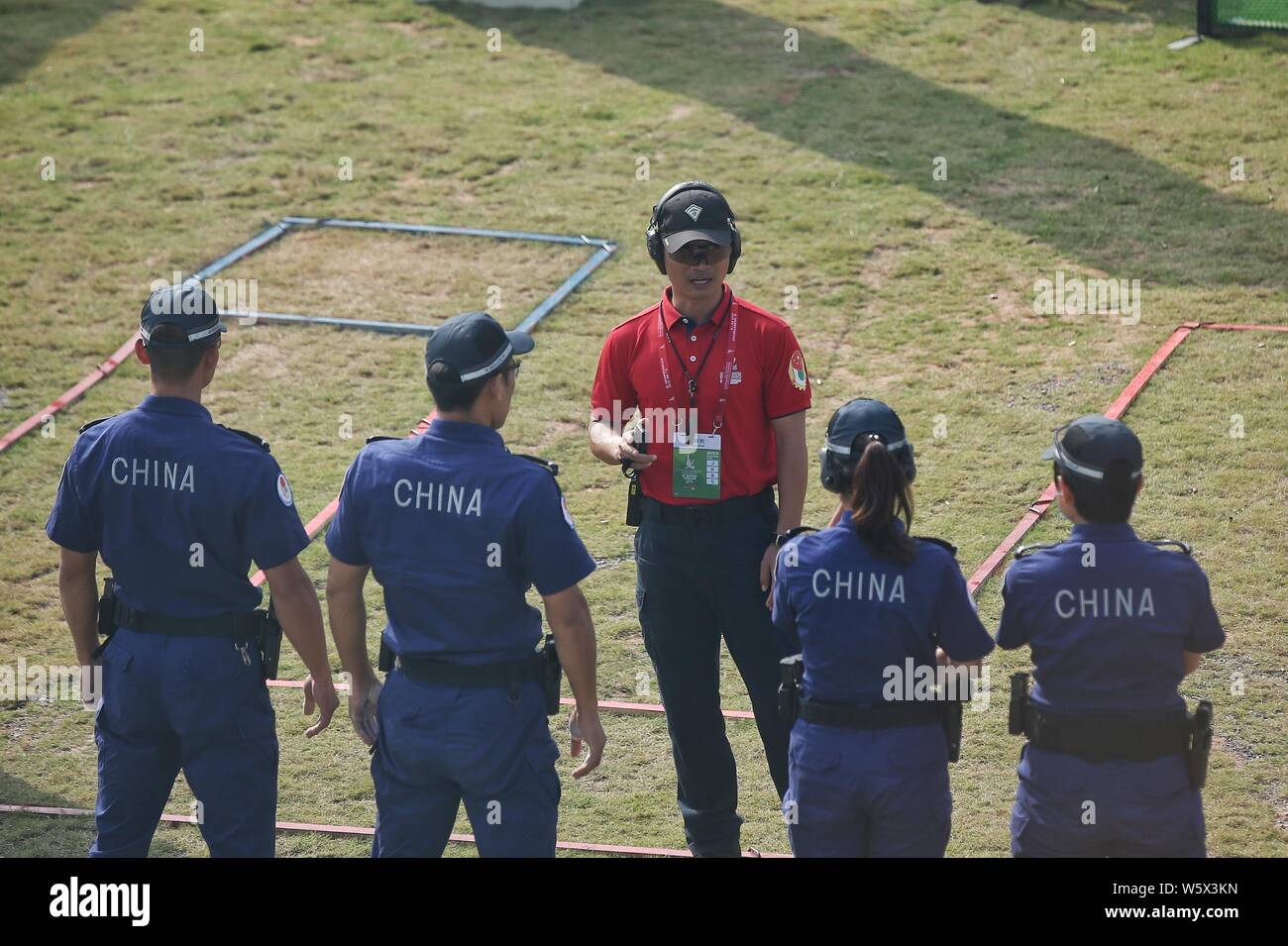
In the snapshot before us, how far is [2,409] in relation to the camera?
1075 cm

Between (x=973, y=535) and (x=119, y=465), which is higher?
(x=119, y=465)

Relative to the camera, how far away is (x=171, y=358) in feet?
17.3

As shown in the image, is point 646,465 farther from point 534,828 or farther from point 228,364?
point 228,364

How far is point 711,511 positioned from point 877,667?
4.27 feet

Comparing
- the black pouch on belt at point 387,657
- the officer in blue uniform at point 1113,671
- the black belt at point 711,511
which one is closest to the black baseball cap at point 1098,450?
the officer in blue uniform at point 1113,671

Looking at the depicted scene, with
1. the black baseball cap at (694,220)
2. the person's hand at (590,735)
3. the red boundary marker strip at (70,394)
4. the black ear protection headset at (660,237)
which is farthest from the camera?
the red boundary marker strip at (70,394)

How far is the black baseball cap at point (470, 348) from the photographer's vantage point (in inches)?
191

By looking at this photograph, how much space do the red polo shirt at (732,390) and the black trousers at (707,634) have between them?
11 cm

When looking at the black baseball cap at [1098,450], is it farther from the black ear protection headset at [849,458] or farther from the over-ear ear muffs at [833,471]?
the over-ear ear muffs at [833,471]

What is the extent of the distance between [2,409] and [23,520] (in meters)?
1.64

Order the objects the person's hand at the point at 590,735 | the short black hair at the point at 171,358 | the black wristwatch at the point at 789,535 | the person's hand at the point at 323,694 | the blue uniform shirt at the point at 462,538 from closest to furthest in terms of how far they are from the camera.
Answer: the blue uniform shirt at the point at 462,538, the black wristwatch at the point at 789,535, the person's hand at the point at 590,735, the short black hair at the point at 171,358, the person's hand at the point at 323,694

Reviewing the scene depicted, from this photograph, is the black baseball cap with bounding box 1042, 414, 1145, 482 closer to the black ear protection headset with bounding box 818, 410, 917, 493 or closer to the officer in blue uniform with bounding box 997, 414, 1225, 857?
the officer in blue uniform with bounding box 997, 414, 1225, 857

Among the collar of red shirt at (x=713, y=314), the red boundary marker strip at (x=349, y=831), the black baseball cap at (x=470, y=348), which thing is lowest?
the red boundary marker strip at (x=349, y=831)
